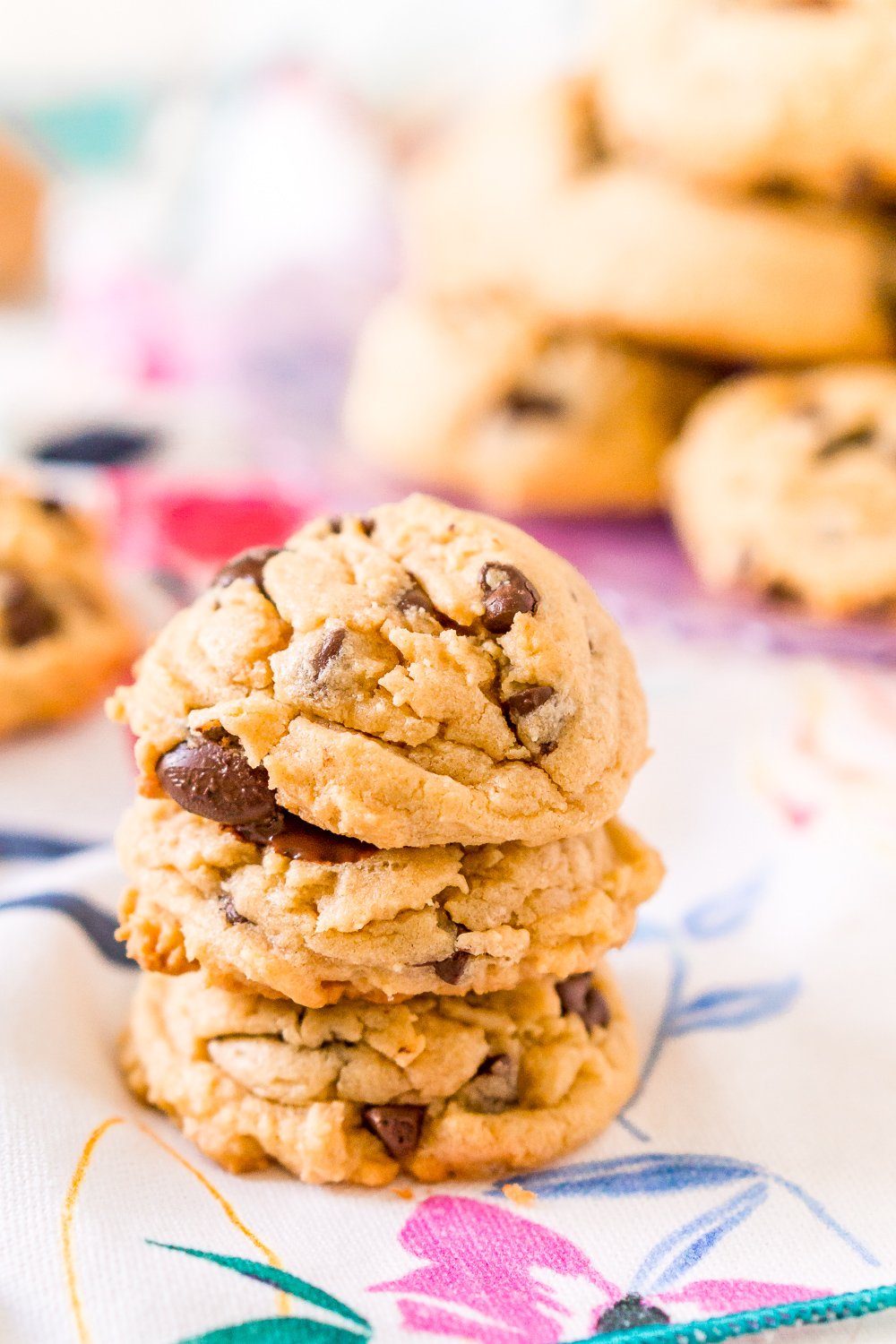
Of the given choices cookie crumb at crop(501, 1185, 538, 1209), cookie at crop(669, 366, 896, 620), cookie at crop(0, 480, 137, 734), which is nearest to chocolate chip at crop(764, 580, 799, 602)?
cookie at crop(669, 366, 896, 620)

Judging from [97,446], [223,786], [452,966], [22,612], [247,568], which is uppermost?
[247,568]

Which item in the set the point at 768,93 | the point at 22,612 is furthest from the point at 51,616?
the point at 768,93

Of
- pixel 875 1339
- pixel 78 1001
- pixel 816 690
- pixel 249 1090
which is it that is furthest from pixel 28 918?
pixel 816 690

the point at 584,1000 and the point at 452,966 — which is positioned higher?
the point at 452,966

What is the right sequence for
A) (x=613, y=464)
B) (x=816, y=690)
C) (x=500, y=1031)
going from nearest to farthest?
1. (x=500, y=1031)
2. (x=816, y=690)
3. (x=613, y=464)

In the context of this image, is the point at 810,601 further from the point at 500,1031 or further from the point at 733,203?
the point at 500,1031

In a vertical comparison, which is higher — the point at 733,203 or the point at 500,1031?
the point at 733,203

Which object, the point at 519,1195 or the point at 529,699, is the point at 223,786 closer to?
the point at 529,699

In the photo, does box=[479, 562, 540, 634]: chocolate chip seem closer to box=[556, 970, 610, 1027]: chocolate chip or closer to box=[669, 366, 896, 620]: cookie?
box=[556, 970, 610, 1027]: chocolate chip
